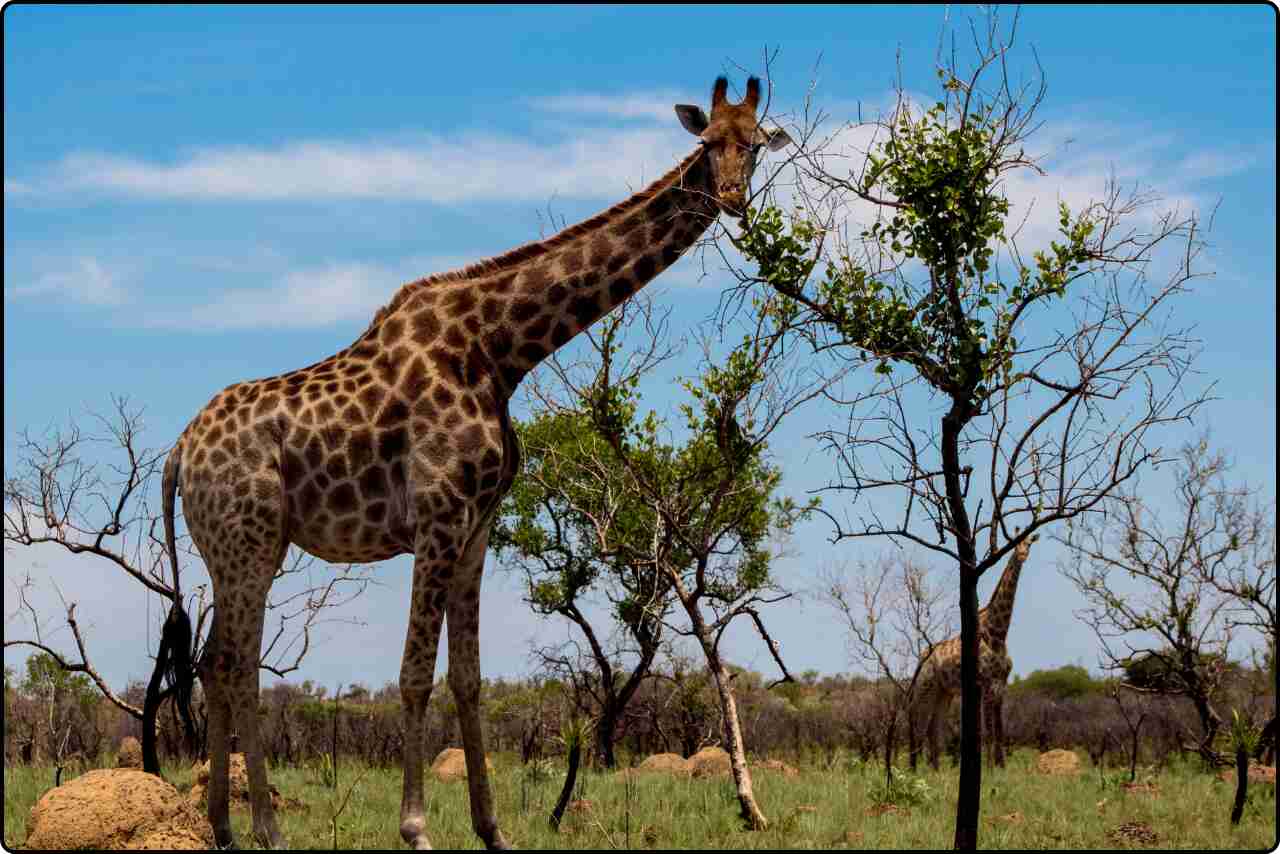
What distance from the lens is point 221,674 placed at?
1120cm

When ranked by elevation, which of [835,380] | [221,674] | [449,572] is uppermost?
[835,380]

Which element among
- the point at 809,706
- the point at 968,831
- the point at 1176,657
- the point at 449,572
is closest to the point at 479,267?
the point at 449,572

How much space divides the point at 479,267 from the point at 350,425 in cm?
183

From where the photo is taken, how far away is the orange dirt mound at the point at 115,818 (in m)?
10.7

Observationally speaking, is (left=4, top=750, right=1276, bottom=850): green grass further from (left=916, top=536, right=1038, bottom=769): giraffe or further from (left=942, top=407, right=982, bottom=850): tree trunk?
(left=916, top=536, right=1038, bottom=769): giraffe

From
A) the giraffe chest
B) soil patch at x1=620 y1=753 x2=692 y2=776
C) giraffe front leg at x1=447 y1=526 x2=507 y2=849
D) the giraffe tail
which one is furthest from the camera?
soil patch at x1=620 y1=753 x2=692 y2=776

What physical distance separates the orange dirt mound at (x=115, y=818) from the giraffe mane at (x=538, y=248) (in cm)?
418

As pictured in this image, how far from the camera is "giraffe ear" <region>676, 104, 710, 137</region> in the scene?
11695 millimetres

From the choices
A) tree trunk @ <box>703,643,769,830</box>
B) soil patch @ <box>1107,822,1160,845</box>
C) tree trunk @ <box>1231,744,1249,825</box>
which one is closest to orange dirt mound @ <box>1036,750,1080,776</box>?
tree trunk @ <box>1231,744,1249,825</box>

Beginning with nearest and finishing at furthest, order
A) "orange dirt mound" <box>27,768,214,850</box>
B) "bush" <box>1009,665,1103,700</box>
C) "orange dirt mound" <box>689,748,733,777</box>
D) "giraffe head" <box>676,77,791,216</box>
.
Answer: "orange dirt mound" <box>27,768,214,850</box>, "giraffe head" <box>676,77,791,216</box>, "orange dirt mound" <box>689,748,733,777</box>, "bush" <box>1009,665,1103,700</box>

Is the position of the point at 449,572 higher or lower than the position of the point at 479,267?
lower

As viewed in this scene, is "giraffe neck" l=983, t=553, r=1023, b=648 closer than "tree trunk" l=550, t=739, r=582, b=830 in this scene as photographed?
No

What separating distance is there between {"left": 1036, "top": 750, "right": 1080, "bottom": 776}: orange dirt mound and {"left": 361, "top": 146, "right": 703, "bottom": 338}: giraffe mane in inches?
582

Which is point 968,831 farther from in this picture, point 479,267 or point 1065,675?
point 1065,675
